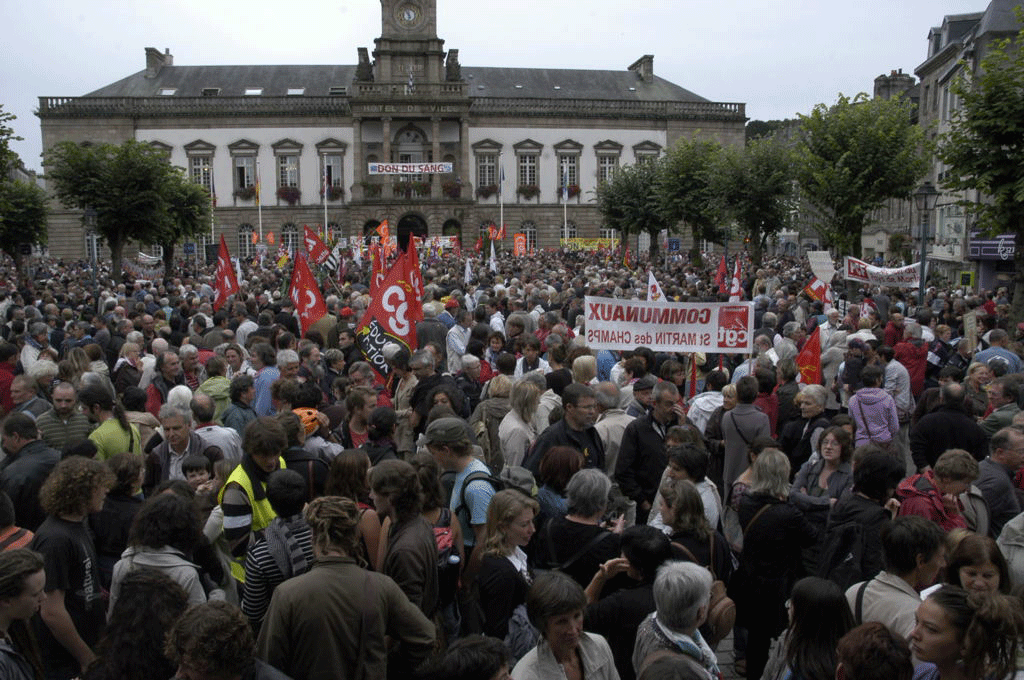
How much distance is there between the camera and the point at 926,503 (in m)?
5.14

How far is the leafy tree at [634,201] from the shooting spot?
43.8 m

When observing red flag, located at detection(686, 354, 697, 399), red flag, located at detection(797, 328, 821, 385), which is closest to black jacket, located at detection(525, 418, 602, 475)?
red flag, located at detection(686, 354, 697, 399)

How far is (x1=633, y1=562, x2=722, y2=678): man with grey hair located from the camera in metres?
3.61

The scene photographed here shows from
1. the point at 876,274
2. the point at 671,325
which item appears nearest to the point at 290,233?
the point at 876,274

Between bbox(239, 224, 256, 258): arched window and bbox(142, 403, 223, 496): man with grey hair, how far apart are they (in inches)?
2175

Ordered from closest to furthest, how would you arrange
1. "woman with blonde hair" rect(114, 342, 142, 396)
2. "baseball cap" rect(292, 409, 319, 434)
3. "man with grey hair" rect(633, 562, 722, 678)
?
"man with grey hair" rect(633, 562, 722, 678), "baseball cap" rect(292, 409, 319, 434), "woman with blonde hair" rect(114, 342, 142, 396)

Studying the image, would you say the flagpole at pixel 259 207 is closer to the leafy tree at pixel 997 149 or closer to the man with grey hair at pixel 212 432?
the leafy tree at pixel 997 149

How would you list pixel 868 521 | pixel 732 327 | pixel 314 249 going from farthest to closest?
pixel 314 249
pixel 732 327
pixel 868 521

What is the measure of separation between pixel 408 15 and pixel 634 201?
78.9 feet

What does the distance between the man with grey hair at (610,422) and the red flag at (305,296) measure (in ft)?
21.2

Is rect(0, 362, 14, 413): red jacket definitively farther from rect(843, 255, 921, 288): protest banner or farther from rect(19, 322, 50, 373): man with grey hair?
rect(843, 255, 921, 288): protest banner

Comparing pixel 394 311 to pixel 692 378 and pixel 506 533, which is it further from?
pixel 506 533

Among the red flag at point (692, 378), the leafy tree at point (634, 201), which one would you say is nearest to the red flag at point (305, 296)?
the red flag at point (692, 378)

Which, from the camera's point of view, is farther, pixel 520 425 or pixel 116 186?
pixel 116 186
